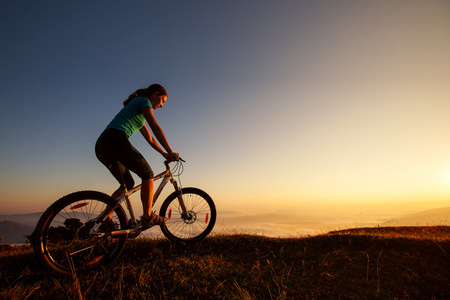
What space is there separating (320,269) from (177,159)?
136 inches

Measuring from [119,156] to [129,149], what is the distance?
8.3 inches

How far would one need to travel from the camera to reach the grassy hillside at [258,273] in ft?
10.2

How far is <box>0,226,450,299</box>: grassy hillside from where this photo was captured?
10.2 ft

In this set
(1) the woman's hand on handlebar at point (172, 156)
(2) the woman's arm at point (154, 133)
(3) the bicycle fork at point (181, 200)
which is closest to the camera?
(2) the woman's arm at point (154, 133)

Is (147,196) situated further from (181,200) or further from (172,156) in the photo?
(181,200)

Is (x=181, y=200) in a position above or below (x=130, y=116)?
below

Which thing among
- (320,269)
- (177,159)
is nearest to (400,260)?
(320,269)

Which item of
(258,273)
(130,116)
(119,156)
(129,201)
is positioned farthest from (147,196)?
(258,273)

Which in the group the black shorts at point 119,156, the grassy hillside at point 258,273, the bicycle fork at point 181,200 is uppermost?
the black shorts at point 119,156

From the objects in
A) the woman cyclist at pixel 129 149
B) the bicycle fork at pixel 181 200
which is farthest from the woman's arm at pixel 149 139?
the bicycle fork at pixel 181 200

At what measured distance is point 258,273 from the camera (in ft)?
12.7

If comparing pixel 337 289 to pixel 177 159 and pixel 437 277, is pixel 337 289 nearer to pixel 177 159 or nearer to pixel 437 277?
pixel 437 277

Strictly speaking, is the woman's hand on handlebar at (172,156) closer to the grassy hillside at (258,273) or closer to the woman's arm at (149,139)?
the woman's arm at (149,139)

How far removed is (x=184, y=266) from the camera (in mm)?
3971
